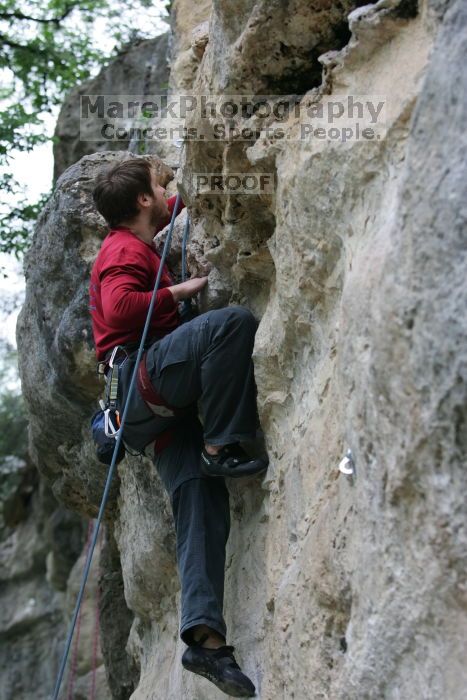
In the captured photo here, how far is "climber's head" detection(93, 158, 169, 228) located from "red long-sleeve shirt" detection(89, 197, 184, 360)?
0.09 metres

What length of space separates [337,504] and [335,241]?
97cm

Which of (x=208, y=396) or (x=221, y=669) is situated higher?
(x=208, y=396)

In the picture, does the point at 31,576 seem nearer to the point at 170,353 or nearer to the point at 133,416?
the point at 133,416

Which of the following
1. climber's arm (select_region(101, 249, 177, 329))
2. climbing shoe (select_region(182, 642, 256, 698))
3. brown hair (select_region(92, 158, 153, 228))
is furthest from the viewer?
brown hair (select_region(92, 158, 153, 228))

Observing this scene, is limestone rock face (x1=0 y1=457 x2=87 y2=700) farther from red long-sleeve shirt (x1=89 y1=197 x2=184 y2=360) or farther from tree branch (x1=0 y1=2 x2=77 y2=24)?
red long-sleeve shirt (x1=89 y1=197 x2=184 y2=360)

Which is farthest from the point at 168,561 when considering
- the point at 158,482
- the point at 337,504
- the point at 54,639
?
the point at 54,639

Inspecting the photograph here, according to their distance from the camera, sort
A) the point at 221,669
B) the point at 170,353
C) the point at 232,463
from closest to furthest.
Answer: the point at 221,669
the point at 232,463
the point at 170,353

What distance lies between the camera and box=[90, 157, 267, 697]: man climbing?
4098 millimetres

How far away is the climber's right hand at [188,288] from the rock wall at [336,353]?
0.09 meters

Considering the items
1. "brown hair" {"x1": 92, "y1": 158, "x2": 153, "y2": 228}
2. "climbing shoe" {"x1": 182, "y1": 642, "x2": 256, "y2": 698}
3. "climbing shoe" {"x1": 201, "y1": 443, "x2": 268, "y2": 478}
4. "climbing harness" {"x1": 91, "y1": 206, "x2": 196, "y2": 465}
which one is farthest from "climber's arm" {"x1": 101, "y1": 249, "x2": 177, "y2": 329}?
"climbing shoe" {"x1": 182, "y1": 642, "x2": 256, "y2": 698}

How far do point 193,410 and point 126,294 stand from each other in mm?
623

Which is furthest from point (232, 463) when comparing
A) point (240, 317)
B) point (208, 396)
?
point (240, 317)

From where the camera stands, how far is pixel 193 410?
473 cm

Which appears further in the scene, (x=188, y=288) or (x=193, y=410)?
(x=188, y=288)
